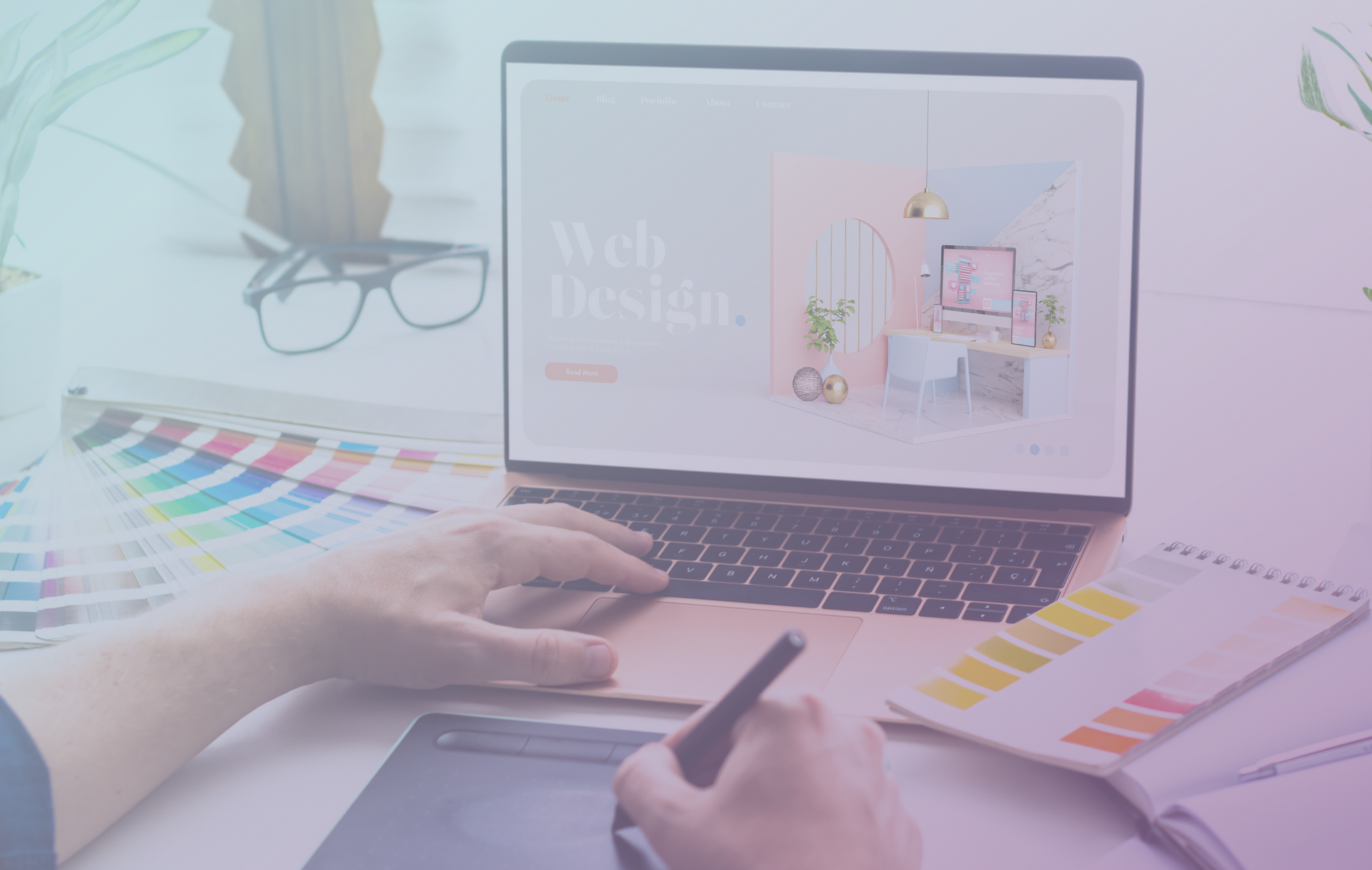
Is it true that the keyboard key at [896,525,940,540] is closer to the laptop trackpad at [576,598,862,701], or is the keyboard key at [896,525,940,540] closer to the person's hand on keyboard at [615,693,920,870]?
the laptop trackpad at [576,598,862,701]

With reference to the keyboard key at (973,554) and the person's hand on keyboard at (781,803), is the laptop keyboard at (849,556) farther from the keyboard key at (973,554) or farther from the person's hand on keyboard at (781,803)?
the person's hand on keyboard at (781,803)

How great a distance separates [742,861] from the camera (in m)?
0.33

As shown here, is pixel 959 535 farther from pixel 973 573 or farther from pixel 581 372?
pixel 581 372

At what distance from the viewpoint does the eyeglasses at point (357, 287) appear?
47.4 inches

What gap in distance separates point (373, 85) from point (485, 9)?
0.20m

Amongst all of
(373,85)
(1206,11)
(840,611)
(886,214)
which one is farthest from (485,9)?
(840,611)

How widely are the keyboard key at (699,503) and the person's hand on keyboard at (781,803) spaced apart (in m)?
0.37

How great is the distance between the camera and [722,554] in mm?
676

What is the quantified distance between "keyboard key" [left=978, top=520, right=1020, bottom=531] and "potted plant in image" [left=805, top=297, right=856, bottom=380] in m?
0.18

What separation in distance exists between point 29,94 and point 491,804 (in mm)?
883

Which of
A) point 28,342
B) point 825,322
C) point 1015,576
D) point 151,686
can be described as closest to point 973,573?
point 1015,576

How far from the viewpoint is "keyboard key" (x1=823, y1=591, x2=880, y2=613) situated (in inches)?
23.8

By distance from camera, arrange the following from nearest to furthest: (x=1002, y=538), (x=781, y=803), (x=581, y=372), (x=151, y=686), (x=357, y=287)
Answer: (x=781, y=803) → (x=151, y=686) → (x=1002, y=538) → (x=581, y=372) → (x=357, y=287)

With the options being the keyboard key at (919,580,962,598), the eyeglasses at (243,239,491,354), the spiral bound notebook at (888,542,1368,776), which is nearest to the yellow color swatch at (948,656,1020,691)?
the spiral bound notebook at (888,542,1368,776)
